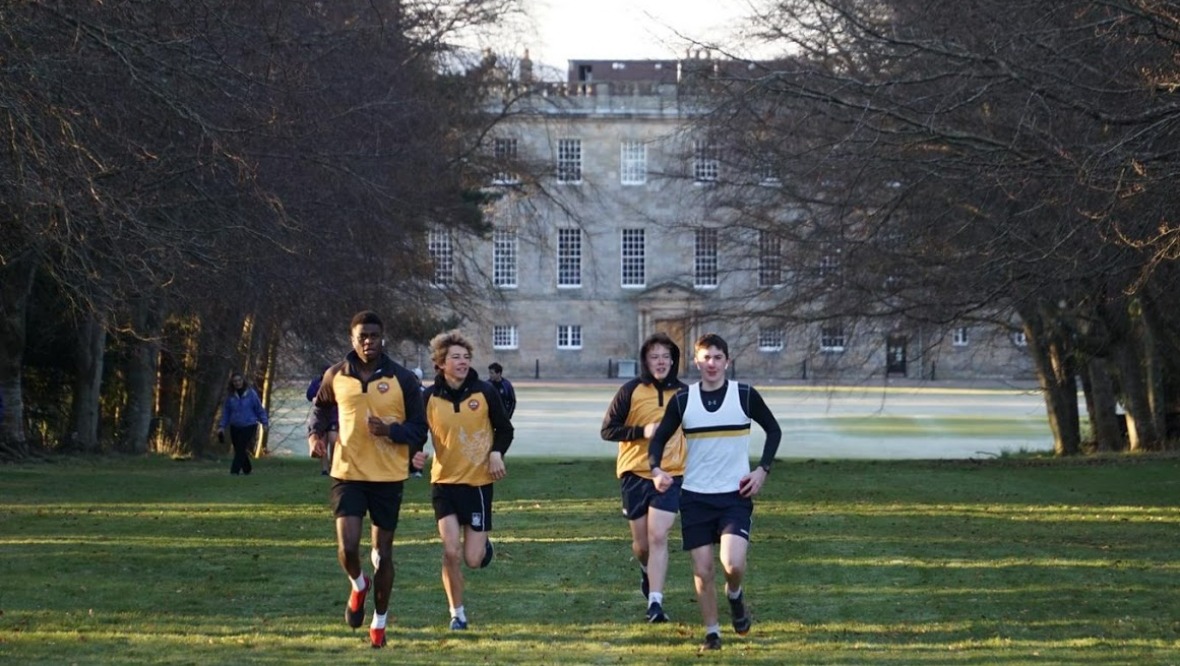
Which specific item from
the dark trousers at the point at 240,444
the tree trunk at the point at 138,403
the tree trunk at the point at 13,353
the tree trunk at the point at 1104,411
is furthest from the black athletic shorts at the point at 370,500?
the tree trunk at the point at 1104,411

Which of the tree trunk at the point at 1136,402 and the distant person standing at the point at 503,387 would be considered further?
the tree trunk at the point at 1136,402

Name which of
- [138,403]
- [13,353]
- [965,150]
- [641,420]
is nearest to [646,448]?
[641,420]

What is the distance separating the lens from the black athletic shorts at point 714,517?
33.8 ft

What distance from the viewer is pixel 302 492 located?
22781mm

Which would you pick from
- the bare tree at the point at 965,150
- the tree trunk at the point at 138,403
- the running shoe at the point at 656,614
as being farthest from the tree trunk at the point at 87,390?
the running shoe at the point at 656,614

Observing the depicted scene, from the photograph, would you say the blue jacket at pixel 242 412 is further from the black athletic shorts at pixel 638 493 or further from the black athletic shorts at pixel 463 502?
the black athletic shorts at pixel 463 502

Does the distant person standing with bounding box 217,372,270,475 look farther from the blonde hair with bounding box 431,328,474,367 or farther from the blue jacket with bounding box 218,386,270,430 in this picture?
the blonde hair with bounding box 431,328,474,367

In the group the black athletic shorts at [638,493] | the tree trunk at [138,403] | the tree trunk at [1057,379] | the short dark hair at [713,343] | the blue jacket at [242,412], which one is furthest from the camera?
the tree trunk at [138,403]

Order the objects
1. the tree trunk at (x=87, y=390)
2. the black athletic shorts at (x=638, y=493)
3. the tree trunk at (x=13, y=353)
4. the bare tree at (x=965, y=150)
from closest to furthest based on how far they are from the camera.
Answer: the black athletic shorts at (x=638, y=493), the bare tree at (x=965, y=150), the tree trunk at (x=13, y=353), the tree trunk at (x=87, y=390)

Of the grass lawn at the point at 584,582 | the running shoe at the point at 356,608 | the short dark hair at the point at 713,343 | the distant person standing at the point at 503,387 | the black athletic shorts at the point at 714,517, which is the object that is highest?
the short dark hair at the point at 713,343

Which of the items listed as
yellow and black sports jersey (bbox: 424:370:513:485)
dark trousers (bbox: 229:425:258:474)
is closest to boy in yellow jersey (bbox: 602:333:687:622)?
yellow and black sports jersey (bbox: 424:370:513:485)

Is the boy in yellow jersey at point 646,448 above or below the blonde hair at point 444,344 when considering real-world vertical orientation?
below

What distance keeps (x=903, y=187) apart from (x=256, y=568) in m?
11.3

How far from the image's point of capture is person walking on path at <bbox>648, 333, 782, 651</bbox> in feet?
33.6
